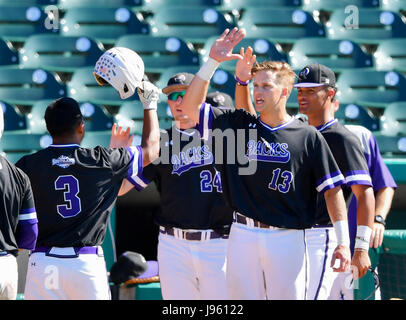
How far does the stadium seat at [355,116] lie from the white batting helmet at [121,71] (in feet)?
12.8

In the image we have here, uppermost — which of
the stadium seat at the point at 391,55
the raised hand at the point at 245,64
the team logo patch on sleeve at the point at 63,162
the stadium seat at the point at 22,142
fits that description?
the stadium seat at the point at 391,55

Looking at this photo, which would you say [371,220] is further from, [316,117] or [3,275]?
[3,275]

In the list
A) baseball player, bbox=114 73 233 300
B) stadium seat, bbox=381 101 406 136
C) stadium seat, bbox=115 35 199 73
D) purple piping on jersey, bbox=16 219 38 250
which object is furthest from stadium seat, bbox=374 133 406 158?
purple piping on jersey, bbox=16 219 38 250

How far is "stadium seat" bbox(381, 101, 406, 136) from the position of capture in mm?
7316

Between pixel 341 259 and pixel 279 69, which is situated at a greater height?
pixel 279 69

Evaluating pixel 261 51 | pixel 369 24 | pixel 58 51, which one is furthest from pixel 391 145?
pixel 58 51

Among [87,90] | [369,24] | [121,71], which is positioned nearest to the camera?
[121,71]

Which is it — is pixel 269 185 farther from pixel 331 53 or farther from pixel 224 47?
pixel 331 53

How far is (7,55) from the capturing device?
8.01 meters

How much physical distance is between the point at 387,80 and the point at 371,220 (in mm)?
4303

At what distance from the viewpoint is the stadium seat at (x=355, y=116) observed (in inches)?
287

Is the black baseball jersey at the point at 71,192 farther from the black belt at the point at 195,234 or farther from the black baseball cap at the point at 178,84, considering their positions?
the black baseball cap at the point at 178,84

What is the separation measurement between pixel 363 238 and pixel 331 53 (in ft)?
15.2

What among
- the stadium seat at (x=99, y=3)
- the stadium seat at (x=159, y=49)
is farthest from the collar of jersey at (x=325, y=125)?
the stadium seat at (x=99, y=3)
